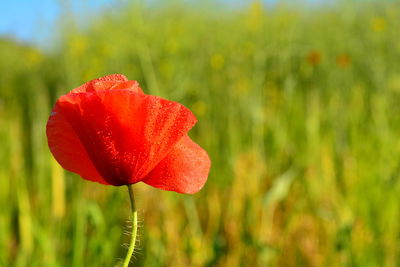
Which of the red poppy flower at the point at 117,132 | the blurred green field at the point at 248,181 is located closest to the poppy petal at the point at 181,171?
the red poppy flower at the point at 117,132

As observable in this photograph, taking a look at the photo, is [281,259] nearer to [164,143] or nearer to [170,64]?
[170,64]

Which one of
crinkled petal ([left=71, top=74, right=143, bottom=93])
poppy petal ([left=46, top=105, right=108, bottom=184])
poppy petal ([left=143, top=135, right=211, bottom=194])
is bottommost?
poppy petal ([left=143, top=135, right=211, bottom=194])

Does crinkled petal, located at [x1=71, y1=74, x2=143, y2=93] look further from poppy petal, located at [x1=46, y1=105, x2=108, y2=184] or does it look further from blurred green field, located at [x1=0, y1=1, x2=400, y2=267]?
blurred green field, located at [x1=0, y1=1, x2=400, y2=267]

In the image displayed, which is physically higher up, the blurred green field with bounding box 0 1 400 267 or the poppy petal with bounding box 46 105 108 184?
the poppy petal with bounding box 46 105 108 184

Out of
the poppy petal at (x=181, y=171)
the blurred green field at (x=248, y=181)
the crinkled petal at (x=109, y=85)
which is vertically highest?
the crinkled petal at (x=109, y=85)

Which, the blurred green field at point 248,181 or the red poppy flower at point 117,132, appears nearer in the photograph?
the red poppy flower at point 117,132

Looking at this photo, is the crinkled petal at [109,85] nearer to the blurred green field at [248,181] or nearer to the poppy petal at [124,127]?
the poppy petal at [124,127]

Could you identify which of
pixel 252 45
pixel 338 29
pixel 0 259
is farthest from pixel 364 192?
pixel 338 29

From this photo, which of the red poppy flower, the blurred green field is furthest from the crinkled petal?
the blurred green field

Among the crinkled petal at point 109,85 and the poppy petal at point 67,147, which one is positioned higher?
the crinkled petal at point 109,85
